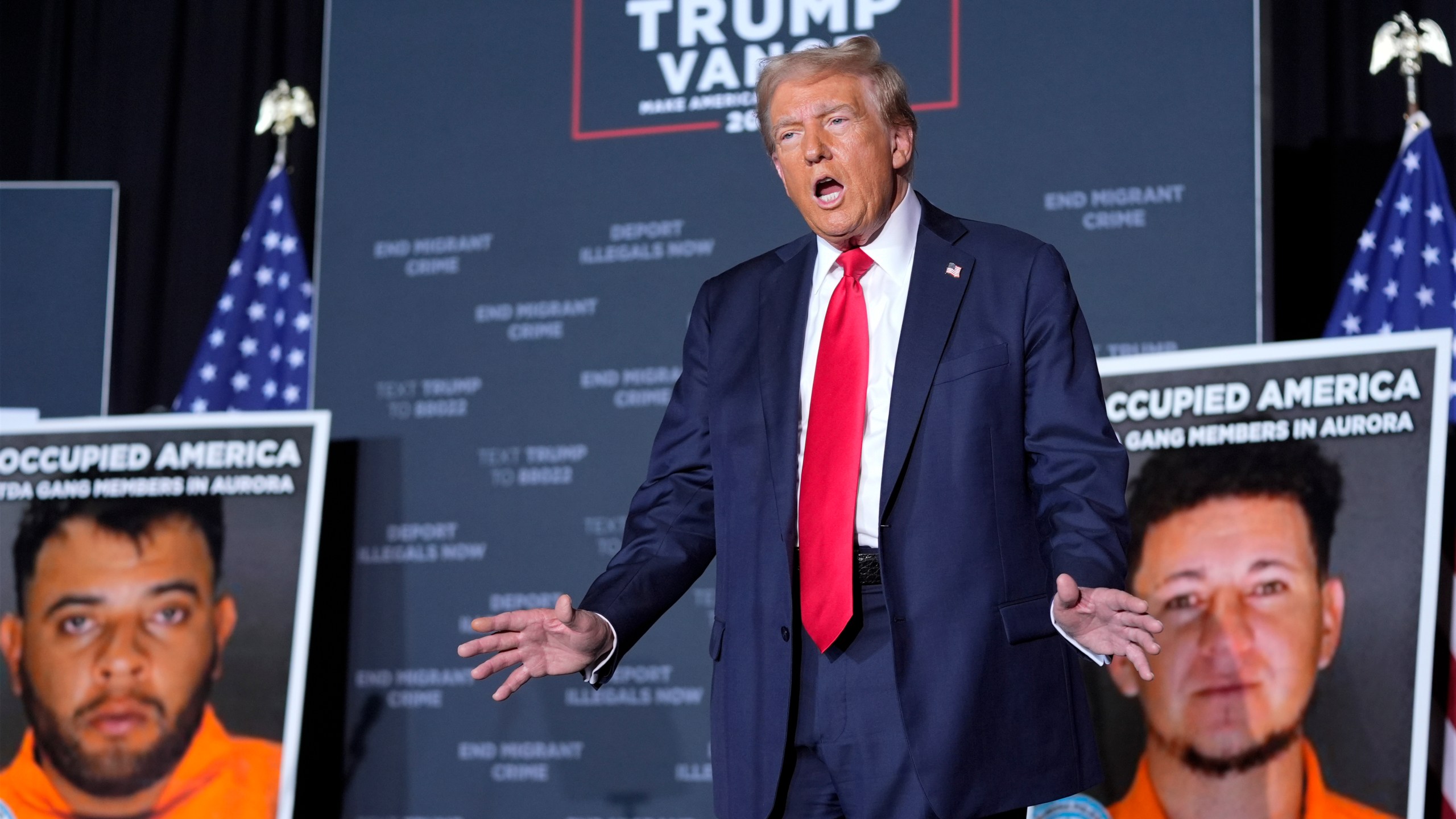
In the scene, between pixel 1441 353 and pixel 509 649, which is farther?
pixel 1441 353

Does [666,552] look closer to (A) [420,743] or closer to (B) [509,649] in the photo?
(B) [509,649]

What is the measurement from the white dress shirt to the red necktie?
19 millimetres

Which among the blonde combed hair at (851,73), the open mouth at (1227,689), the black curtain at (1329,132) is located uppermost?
the black curtain at (1329,132)

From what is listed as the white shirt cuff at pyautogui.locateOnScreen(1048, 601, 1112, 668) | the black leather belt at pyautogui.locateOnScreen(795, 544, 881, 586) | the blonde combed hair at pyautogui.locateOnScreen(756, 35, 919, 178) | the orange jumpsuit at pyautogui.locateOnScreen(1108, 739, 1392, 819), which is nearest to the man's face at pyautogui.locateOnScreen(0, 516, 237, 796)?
the orange jumpsuit at pyautogui.locateOnScreen(1108, 739, 1392, 819)

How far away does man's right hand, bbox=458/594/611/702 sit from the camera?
1847 mm

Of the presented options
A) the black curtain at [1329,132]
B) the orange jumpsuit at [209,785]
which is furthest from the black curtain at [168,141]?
the black curtain at [1329,132]

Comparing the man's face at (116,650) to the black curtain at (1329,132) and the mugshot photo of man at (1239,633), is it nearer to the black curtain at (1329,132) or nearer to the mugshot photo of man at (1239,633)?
the mugshot photo of man at (1239,633)

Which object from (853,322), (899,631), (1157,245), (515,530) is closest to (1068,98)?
(1157,245)

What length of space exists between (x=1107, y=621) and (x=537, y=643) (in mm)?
680

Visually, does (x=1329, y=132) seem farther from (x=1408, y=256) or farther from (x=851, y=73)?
(x=851, y=73)

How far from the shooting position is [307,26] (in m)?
5.43

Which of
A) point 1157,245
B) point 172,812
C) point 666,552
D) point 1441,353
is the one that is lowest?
point 172,812

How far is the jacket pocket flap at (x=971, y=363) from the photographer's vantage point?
1.89 meters

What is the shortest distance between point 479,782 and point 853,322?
2.94m
